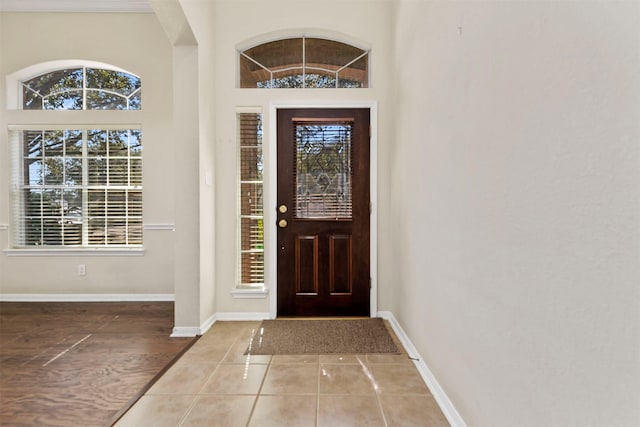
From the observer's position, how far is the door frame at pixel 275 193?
2.90 m

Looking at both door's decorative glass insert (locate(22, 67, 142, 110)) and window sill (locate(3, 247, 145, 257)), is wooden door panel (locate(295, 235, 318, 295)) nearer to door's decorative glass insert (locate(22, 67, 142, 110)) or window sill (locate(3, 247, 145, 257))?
window sill (locate(3, 247, 145, 257))

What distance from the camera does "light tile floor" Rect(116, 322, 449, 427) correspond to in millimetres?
1506

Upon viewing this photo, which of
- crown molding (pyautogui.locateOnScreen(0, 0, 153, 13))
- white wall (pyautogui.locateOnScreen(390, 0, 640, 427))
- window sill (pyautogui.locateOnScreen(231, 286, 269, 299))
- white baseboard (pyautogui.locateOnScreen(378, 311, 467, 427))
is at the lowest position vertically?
white baseboard (pyautogui.locateOnScreen(378, 311, 467, 427))

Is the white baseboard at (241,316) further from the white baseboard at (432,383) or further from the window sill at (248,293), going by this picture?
the white baseboard at (432,383)

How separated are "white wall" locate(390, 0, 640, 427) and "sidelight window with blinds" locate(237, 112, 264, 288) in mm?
1730

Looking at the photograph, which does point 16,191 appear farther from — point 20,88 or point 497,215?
point 497,215

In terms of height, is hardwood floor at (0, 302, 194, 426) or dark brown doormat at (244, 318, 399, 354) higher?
dark brown doormat at (244, 318, 399, 354)

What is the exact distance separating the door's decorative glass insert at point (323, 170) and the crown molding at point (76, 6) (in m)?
2.24

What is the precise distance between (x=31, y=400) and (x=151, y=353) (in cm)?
64

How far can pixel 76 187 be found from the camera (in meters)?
3.53

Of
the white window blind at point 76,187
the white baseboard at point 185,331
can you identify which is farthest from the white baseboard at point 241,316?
the white window blind at point 76,187

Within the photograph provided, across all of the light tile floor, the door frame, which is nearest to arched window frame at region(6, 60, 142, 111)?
the door frame

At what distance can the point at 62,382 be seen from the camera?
6.04 ft

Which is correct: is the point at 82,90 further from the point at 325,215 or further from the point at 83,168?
the point at 325,215
